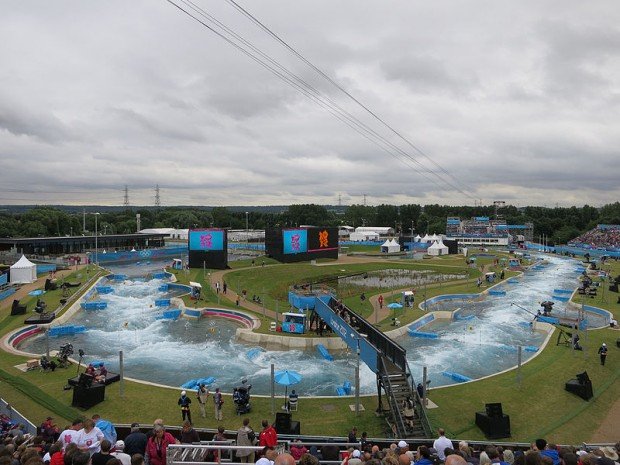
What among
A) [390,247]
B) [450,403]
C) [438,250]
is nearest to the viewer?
[450,403]

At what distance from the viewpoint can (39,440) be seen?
10625 mm

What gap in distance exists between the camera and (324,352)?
29.2 m

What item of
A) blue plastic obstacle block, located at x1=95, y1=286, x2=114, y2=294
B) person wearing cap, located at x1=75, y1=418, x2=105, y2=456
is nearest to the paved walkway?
blue plastic obstacle block, located at x1=95, y1=286, x2=114, y2=294

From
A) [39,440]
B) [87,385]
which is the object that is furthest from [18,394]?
[39,440]

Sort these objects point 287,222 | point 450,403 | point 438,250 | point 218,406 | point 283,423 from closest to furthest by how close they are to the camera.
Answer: point 283,423, point 218,406, point 450,403, point 438,250, point 287,222

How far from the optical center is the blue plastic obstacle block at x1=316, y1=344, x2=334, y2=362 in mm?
28634

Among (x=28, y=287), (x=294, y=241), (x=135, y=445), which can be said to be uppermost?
(x=294, y=241)

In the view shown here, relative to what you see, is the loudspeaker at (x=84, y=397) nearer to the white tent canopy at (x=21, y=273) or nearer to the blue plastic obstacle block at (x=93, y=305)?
the blue plastic obstacle block at (x=93, y=305)

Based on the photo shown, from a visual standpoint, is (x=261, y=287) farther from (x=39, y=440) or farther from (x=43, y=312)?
(x=39, y=440)

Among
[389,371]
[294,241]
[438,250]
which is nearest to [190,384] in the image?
[389,371]

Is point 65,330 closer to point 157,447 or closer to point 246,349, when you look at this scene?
point 246,349

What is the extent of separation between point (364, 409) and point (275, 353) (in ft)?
36.0

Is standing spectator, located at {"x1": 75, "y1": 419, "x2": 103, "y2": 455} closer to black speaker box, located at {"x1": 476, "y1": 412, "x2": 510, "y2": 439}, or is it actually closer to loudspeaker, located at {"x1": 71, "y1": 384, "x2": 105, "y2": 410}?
loudspeaker, located at {"x1": 71, "y1": 384, "x2": 105, "y2": 410}

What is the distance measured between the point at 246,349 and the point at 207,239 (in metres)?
38.0
